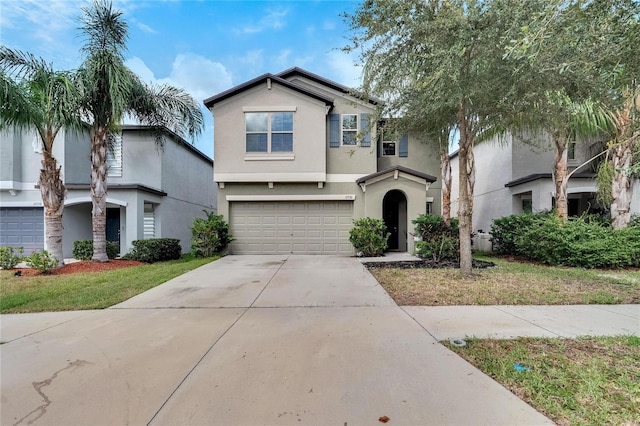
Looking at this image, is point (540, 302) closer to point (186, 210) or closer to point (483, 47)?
point (483, 47)

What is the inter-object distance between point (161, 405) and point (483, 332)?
13.4 ft

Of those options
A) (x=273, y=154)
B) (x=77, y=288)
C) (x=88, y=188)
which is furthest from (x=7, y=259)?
(x=273, y=154)

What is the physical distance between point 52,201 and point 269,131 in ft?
26.5

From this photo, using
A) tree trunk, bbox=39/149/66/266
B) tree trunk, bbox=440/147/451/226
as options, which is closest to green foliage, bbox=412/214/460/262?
tree trunk, bbox=440/147/451/226

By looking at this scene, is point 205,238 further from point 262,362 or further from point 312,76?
point 262,362

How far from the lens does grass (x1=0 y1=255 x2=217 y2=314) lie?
574 centimetres

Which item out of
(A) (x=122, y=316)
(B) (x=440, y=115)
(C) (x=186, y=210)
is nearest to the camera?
(A) (x=122, y=316)

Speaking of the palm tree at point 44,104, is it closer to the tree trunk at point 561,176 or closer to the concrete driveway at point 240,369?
the concrete driveway at point 240,369

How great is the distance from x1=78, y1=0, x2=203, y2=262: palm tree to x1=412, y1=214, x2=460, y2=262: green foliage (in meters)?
10.3

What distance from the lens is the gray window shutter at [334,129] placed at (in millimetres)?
13742

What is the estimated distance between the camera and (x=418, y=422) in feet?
7.91

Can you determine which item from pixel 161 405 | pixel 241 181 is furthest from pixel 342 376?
pixel 241 181

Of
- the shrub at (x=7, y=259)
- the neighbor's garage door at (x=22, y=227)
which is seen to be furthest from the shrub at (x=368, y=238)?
the neighbor's garage door at (x=22, y=227)

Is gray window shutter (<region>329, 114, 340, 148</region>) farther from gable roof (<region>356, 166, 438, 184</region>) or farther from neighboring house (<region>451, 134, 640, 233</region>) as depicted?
neighboring house (<region>451, 134, 640, 233</region>)
